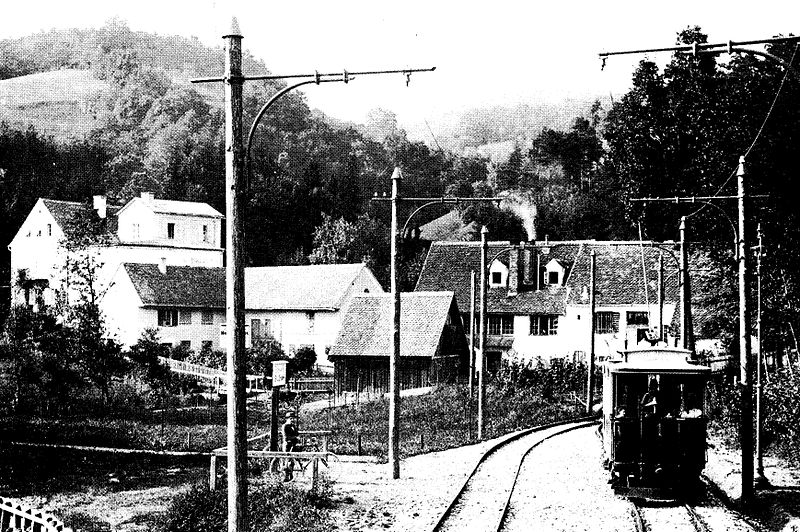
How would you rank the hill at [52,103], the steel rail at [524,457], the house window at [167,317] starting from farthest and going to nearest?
1. the hill at [52,103]
2. the house window at [167,317]
3. the steel rail at [524,457]

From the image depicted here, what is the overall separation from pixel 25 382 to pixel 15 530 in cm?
2463

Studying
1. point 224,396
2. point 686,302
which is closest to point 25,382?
point 224,396

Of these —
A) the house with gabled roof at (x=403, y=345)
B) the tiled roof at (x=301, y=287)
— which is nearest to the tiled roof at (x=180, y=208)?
the tiled roof at (x=301, y=287)

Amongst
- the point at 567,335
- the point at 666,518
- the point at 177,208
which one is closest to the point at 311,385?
the point at 567,335

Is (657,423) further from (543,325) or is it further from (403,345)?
(543,325)

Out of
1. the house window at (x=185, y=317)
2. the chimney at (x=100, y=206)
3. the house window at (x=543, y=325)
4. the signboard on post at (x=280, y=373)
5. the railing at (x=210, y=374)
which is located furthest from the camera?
the chimney at (x=100, y=206)

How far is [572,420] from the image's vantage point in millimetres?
38562

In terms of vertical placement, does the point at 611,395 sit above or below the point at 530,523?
above

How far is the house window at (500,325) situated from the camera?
56031 mm

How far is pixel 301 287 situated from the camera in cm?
6538

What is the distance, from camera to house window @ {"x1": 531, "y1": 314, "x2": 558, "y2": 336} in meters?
55.0

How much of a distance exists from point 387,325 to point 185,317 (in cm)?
2036

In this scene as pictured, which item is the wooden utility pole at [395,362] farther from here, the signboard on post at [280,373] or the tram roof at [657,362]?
the tram roof at [657,362]

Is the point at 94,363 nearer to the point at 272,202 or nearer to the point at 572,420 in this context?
the point at 572,420
